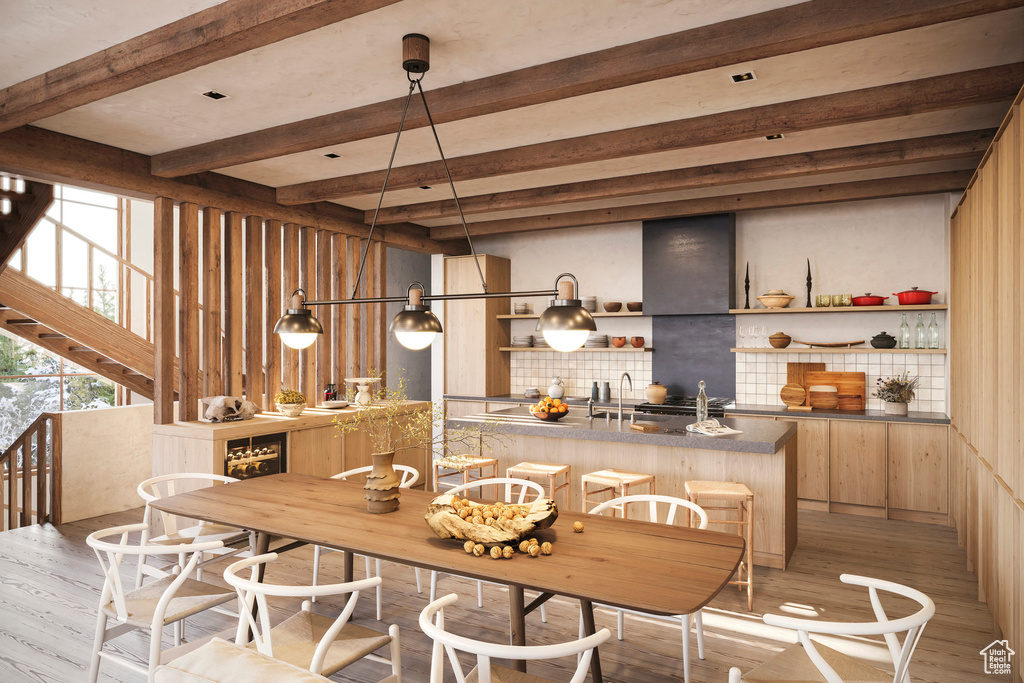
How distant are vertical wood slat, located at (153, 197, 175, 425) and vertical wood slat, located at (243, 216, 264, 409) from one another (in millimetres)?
663

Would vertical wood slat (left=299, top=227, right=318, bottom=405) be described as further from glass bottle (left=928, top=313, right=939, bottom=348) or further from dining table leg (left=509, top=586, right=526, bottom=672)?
glass bottle (left=928, top=313, right=939, bottom=348)

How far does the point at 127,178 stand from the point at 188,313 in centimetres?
110

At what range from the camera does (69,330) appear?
6.00 m

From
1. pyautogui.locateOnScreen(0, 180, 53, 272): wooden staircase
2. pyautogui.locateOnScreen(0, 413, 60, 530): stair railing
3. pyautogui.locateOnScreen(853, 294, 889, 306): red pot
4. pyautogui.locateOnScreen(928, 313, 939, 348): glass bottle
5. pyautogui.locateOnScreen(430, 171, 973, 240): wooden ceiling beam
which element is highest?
pyautogui.locateOnScreen(430, 171, 973, 240): wooden ceiling beam

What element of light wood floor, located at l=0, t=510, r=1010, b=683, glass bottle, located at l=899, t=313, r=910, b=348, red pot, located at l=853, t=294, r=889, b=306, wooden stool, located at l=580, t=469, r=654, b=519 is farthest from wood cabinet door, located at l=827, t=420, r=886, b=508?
wooden stool, located at l=580, t=469, r=654, b=519

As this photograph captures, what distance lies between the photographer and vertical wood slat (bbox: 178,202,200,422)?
5.05 meters

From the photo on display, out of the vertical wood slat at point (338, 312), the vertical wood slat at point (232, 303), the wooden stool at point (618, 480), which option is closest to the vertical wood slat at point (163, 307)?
the vertical wood slat at point (232, 303)

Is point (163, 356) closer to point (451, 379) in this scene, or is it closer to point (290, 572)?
point (290, 572)

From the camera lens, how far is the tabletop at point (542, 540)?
2000 mm

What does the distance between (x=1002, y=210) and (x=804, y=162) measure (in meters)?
1.89

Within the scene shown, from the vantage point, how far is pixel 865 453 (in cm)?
552

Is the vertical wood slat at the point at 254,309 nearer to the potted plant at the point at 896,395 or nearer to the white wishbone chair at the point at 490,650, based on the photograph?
the white wishbone chair at the point at 490,650

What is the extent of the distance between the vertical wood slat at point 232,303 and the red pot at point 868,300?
220 inches

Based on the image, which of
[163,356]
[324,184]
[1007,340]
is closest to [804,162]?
[1007,340]
